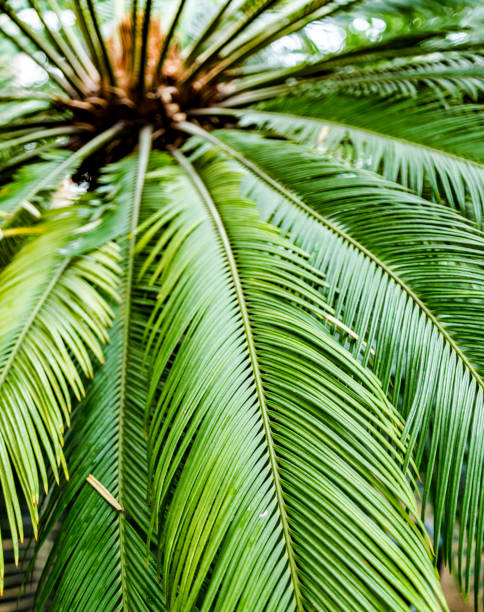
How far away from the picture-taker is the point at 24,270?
37.9 inches

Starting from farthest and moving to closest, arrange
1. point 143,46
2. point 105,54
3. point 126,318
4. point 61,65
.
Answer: point 61,65
point 105,54
point 143,46
point 126,318

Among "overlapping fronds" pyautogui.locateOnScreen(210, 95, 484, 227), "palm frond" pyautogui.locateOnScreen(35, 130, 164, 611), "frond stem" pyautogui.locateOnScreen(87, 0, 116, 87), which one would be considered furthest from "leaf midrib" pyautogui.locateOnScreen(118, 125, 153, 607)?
"overlapping fronds" pyautogui.locateOnScreen(210, 95, 484, 227)

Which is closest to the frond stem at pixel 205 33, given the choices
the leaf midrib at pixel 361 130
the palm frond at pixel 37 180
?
the leaf midrib at pixel 361 130

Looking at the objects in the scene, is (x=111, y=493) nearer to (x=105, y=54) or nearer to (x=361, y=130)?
(x=361, y=130)

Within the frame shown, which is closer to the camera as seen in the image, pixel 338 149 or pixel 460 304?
pixel 460 304

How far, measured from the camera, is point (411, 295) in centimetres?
84

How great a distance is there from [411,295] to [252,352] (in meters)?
0.34

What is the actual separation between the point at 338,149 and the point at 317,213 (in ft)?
1.24

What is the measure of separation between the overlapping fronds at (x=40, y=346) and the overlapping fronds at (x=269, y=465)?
0.54ft

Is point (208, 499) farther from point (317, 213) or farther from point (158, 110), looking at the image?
point (158, 110)

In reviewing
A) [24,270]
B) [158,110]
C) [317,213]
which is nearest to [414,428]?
[317,213]

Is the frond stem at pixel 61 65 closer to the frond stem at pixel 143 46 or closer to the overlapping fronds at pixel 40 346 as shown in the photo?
the frond stem at pixel 143 46

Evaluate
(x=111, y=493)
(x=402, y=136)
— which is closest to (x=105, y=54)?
(x=402, y=136)

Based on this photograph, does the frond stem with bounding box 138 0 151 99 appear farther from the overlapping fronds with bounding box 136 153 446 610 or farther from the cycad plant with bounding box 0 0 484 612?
the overlapping fronds with bounding box 136 153 446 610
